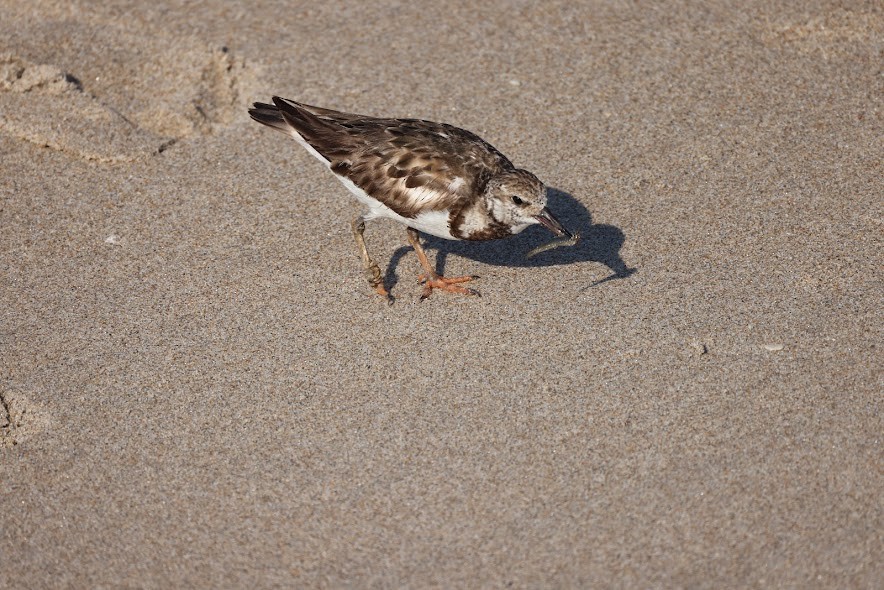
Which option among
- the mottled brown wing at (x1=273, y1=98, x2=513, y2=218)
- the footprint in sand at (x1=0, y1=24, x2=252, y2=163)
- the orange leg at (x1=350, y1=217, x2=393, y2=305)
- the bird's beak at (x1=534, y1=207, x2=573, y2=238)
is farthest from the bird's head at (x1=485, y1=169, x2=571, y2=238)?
the footprint in sand at (x1=0, y1=24, x2=252, y2=163)

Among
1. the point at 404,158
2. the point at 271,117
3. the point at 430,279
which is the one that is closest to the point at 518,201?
the point at 404,158

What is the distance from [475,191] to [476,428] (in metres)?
1.45

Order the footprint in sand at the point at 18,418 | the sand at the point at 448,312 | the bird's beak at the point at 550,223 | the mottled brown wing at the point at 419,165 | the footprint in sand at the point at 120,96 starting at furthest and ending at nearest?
1. the footprint in sand at the point at 120,96
2. the mottled brown wing at the point at 419,165
3. the bird's beak at the point at 550,223
4. the footprint in sand at the point at 18,418
5. the sand at the point at 448,312

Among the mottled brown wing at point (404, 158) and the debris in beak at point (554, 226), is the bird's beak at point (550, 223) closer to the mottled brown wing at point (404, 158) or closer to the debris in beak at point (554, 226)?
the debris in beak at point (554, 226)

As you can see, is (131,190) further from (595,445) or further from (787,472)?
(787,472)

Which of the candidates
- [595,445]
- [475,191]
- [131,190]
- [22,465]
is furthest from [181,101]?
[595,445]

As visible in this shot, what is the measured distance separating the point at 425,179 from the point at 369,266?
0.69 metres

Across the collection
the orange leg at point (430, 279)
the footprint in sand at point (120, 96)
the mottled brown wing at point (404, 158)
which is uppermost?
the mottled brown wing at point (404, 158)

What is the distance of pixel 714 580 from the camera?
13.8 feet

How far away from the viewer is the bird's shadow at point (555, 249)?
616cm

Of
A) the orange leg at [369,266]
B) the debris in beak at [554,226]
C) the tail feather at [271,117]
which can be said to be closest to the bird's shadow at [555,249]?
the orange leg at [369,266]

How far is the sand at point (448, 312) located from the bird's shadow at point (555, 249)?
0.07 feet

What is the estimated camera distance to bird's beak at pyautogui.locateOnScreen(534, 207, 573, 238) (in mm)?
5492

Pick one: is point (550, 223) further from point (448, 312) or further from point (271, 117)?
point (271, 117)
